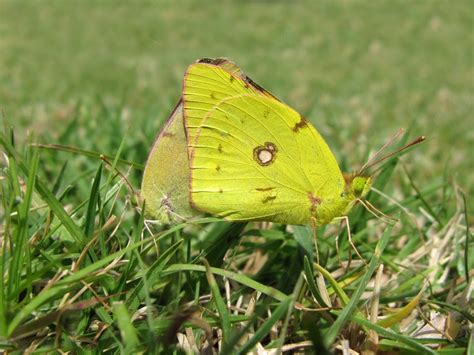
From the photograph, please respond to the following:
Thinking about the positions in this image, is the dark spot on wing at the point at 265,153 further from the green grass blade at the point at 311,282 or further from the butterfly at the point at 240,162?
the green grass blade at the point at 311,282

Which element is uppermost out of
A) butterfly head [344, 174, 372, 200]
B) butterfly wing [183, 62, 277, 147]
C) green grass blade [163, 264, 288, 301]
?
butterfly wing [183, 62, 277, 147]

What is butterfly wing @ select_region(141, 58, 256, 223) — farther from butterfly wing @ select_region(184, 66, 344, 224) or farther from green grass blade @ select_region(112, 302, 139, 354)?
green grass blade @ select_region(112, 302, 139, 354)

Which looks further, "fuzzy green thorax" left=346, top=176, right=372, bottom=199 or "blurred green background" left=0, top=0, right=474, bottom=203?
"blurred green background" left=0, top=0, right=474, bottom=203

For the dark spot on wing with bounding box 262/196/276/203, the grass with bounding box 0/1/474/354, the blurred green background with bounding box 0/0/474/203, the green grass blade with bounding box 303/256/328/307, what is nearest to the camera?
the grass with bounding box 0/1/474/354

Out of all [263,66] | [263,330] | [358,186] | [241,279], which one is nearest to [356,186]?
[358,186]

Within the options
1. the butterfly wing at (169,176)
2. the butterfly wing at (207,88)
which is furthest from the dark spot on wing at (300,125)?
the butterfly wing at (169,176)

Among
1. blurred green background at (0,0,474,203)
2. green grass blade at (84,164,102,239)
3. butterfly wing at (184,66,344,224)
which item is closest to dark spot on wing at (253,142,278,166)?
butterfly wing at (184,66,344,224)

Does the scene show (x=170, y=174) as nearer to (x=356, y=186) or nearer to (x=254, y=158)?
(x=254, y=158)
